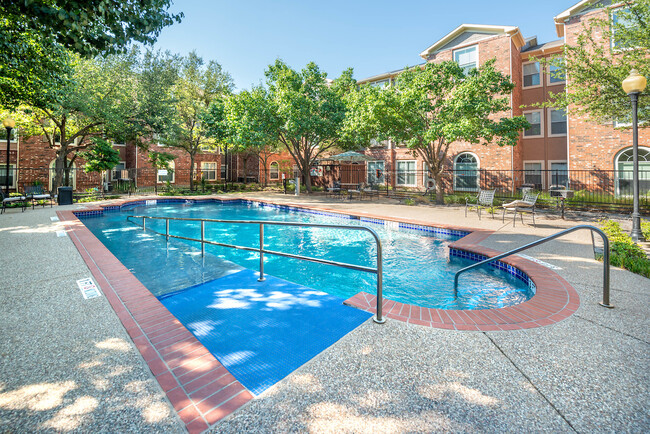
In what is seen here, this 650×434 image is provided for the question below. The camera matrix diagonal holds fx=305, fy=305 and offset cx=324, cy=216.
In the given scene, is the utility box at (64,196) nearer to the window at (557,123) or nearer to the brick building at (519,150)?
the brick building at (519,150)

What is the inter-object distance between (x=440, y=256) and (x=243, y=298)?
509cm

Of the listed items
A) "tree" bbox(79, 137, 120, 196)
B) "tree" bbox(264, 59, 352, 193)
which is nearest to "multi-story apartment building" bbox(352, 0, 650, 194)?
"tree" bbox(264, 59, 352, 193)

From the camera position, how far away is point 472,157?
65.9 feet

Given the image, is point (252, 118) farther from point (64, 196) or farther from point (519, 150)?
point (519, 150)

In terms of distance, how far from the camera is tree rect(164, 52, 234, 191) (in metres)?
23.7

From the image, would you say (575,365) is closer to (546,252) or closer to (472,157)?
(546,252)

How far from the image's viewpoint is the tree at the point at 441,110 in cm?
1268

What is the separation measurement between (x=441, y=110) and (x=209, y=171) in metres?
24.8

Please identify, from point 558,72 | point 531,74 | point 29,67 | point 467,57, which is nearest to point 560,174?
point 531,74

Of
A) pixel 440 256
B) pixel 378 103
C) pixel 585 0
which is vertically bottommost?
pixel 440 256

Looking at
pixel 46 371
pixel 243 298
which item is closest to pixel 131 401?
pixel 46 371

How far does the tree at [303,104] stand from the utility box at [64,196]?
36.1ft

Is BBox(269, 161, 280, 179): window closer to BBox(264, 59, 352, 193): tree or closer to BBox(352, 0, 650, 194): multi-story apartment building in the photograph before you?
BBox(264, 59, 352, 193): tree

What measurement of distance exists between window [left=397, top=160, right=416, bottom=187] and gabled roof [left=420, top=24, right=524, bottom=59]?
7.63 metres
